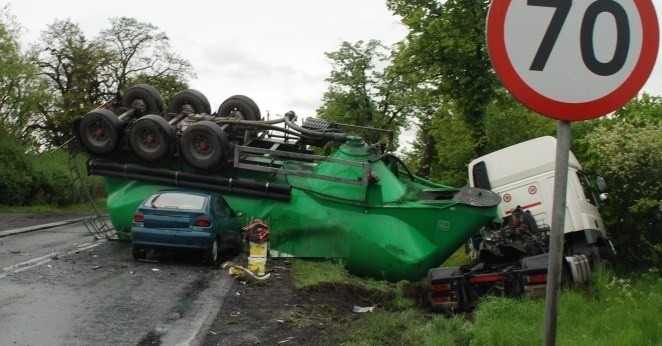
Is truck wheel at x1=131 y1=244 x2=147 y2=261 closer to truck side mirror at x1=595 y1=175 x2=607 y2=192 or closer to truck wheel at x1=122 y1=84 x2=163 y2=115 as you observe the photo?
truck wheel at x1=122 y1=84 x2=163 y2=115

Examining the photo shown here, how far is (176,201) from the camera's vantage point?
15.7 metres

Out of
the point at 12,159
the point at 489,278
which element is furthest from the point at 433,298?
the point at 12,159

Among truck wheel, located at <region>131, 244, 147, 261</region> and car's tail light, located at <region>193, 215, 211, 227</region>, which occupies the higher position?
car's tail light, located at <region>193, 215, 211, 227</region>

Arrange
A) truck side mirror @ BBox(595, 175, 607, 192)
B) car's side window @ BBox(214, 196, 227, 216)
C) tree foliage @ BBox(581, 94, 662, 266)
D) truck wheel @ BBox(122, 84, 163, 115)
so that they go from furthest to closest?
truck wheel @ BBox(122, 84, 163, 115), car's side window @ BBox(214, 196, 227, 216), truck side mirror @ BBox(595, 175, 607, 192), tree foliage @ BBox(581, 94, 662, 266)

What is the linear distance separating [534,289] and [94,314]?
20.0ft

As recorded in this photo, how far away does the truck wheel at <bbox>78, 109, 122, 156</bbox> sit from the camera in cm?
1789

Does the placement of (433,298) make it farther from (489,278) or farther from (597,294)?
(597,294)

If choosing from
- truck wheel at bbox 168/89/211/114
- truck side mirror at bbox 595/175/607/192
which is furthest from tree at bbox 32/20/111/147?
truck side mirror at bbox 595/175/607/192

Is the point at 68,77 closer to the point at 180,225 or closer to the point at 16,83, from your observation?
the point at 16,83

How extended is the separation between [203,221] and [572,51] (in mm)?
12215

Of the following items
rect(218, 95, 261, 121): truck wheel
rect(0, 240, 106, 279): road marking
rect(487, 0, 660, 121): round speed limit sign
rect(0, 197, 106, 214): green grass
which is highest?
rect(218, 95, 261, 121): truck wheel

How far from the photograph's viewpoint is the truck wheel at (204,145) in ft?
55.3

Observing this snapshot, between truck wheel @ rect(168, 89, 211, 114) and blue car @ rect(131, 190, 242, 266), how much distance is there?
4.44 meters

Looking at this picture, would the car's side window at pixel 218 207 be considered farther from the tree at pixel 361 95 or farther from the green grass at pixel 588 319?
the tree at pixel 361 95
